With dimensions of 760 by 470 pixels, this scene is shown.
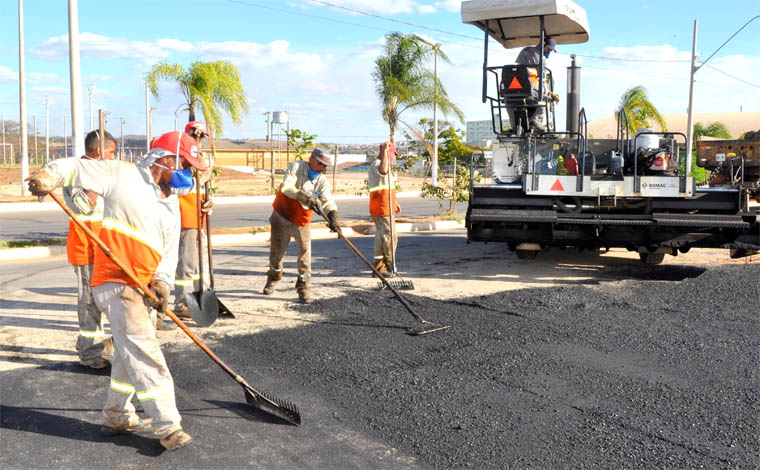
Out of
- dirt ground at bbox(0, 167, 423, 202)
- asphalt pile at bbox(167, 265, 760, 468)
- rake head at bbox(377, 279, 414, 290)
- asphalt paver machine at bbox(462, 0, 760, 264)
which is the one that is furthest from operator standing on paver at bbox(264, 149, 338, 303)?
dirt ground at bbox(0, 167, 423, 202)

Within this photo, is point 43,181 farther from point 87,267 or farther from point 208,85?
point 208,85

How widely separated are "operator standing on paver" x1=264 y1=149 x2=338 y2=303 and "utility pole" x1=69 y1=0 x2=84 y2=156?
6.31 m

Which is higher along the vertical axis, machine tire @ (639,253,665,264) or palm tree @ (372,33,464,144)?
palm tree @ (372,33,464,144)

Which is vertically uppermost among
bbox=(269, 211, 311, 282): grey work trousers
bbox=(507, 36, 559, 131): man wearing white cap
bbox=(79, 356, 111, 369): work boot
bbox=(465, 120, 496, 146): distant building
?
bbox=(465, 120, 496, 146): distant building

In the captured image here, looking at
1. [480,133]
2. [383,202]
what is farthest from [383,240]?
[480,133]

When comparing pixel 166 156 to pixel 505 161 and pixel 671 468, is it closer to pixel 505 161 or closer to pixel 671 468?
pixel 671 468

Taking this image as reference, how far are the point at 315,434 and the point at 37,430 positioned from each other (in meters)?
1.60

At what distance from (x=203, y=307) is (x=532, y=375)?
2886 mm

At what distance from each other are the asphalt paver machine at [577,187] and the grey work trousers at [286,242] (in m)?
2.29

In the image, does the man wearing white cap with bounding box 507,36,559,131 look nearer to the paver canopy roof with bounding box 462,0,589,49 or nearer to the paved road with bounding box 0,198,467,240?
the paver canopy roof with bounding box 462,0,589,49

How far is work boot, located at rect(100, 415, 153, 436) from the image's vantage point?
385cm

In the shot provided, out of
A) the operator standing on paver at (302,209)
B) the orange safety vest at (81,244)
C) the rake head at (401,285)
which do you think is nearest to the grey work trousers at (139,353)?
the orange safety vest at (81,244)

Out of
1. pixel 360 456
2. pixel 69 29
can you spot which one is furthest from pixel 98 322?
pixel 69 29

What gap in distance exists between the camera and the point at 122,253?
3.73 meters
